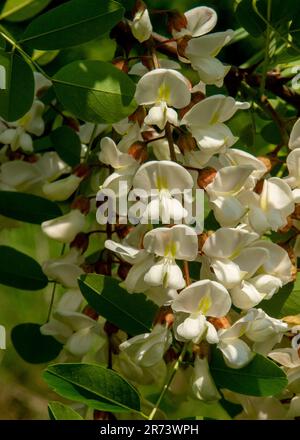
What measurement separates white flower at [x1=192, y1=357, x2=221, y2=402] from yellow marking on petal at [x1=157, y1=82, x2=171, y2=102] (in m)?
0.26

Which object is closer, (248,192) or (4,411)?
(248,192)

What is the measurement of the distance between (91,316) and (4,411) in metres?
0.99

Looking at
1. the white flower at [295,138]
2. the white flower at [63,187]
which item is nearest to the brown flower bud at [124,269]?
the white flower at [63,187]

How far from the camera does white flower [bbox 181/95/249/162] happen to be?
0.84 metres

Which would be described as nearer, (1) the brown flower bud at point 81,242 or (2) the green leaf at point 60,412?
(2) the green leaf at point 60,412

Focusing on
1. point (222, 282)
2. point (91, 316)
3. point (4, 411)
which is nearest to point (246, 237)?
point (222, 282)

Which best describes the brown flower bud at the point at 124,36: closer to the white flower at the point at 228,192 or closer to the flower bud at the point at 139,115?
the flower bud at the point at 139,115

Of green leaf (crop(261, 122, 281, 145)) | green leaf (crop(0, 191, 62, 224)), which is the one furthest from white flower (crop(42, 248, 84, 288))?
green leaf (crop(261, 122, 281, 145))

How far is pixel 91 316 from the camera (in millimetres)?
956

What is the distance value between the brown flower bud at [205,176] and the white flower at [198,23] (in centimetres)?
15

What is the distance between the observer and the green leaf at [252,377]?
850 mm

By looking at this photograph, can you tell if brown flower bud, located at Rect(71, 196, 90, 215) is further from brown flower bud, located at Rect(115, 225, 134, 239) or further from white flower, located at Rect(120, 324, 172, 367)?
white flower, located at Rect(120, 324, 172, 367)

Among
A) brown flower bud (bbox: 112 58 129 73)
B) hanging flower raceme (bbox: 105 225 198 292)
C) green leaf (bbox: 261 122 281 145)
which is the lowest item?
green leaf (bbox: 261 122 281 145)
